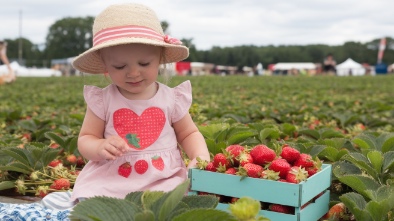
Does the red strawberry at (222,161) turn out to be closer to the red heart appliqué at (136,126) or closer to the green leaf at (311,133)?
the red heart appliqué at (136,126)

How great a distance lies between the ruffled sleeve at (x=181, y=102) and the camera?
103 inches

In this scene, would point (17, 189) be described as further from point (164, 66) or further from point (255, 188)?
point (255, 188)

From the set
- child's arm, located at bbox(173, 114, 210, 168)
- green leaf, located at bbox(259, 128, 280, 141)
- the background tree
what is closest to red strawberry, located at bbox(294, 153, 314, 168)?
child's arm, located at bbox(173, 114, 210, 168)

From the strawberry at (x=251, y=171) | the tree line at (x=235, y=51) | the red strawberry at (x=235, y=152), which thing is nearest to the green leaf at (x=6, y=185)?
the red strawberry at (x=235, y=152)

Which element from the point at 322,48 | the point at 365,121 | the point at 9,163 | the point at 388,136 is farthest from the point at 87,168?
the point at 322,48

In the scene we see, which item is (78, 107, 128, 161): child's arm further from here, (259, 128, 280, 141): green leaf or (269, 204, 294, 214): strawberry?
(259, 128, 280, 141): green leaf

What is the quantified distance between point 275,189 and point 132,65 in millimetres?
806

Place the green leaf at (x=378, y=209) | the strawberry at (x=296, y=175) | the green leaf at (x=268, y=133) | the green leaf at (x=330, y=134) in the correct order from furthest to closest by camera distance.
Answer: the green leaf at (x=330, y=134) < the green leaf at (x=268, y=133) < the strawberry at (x=296, y=175) < the green leaf at (x=378, y=209)

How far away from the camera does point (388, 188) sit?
6.73 feet

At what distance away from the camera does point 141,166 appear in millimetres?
2447

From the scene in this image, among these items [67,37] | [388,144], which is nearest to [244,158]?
[388,144]

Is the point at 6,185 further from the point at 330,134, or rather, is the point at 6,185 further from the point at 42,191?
the point at 330,134

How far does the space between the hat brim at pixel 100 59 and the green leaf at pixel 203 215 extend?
3.31 ft

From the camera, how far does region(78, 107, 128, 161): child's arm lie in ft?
7.30
